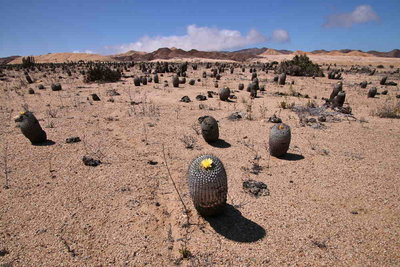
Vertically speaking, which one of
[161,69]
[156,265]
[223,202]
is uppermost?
[161,69]

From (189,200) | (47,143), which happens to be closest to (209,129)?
(189,200)

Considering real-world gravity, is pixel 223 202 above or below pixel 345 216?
above

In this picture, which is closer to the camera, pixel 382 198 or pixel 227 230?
pixel 227 230

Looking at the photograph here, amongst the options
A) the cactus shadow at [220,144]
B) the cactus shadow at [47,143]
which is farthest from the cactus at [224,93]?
the cactus shadow at [47,143]

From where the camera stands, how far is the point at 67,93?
47.1 ft

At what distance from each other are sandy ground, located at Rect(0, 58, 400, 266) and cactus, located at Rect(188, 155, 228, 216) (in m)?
0.38

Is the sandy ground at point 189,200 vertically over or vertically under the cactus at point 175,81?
under

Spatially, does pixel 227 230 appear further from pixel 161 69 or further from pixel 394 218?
pixel 161 69

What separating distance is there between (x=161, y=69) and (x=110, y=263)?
85.8ft

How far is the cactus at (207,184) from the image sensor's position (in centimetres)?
380

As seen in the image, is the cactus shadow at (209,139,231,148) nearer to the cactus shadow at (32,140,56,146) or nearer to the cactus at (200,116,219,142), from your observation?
the cactus at (200,116,219,142)

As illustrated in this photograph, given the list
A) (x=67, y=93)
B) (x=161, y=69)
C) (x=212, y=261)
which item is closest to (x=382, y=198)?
(x=212, y=261)

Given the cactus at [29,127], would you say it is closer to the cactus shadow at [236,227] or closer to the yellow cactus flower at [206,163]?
the yellow cactus flower at [206,163]

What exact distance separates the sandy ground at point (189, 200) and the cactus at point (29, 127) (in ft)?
1.03
